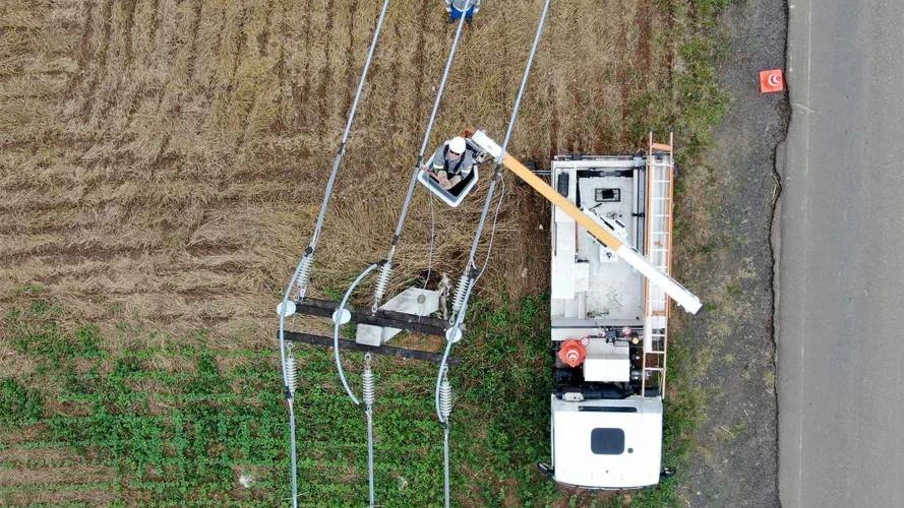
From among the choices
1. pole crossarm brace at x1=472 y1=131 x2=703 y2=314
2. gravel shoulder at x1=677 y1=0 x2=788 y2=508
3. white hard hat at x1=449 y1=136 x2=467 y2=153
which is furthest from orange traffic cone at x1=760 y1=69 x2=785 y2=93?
white hard hat at x1=449 y1=136 x2=467 y2=153

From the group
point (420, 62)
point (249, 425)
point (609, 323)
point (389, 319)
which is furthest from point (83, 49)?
point (609, 323)

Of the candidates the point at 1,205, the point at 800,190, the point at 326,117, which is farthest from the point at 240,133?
the point at 800,190

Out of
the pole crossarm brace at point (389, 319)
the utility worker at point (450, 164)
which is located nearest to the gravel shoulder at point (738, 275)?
the utility worker at point (450, 164)

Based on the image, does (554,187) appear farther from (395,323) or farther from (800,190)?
(800,190)

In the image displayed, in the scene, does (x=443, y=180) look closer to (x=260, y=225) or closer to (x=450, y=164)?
(x=450, y=164)

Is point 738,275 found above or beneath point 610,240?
beneath

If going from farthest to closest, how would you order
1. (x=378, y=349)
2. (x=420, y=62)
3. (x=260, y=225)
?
(x=260, y=225)
(x=420, y=62)
(x=378, y=349)
